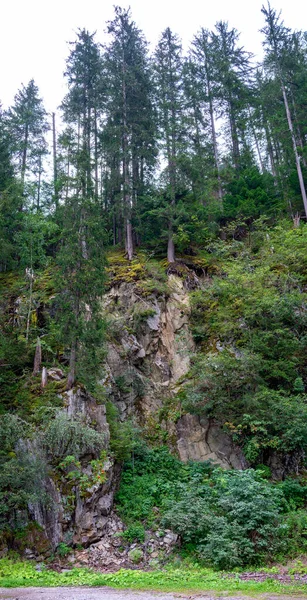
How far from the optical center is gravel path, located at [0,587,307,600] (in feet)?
21.5

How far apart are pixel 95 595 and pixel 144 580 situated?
1.52 m

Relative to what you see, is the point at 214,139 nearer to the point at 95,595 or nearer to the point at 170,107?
the point at 170,107

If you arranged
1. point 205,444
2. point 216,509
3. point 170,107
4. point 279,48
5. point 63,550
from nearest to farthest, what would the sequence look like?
point 63,550
point 216,509
point 205,444
point 170,107
point 279,48

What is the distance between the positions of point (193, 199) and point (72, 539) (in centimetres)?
1724

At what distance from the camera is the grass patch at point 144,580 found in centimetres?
725

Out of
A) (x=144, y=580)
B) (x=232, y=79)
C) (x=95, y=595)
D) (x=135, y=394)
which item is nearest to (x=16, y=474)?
(x=95, y=595)

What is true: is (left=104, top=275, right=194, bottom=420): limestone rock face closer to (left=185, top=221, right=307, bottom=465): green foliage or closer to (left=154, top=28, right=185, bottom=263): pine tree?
(left=185, top=221, right=307, bottom=465): green foliage

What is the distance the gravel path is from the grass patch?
391 millimetres

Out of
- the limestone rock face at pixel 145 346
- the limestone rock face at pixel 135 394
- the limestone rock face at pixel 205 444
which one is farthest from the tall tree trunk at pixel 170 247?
the limestone rock face at pixel 205 444

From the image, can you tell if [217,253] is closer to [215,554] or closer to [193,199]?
[193,199]

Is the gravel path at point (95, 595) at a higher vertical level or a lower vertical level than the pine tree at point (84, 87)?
lower

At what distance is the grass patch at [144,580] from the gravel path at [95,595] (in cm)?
39

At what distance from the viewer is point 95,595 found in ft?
22.8

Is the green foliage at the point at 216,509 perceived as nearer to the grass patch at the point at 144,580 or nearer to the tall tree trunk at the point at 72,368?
the grass patch at the point at 144,580
